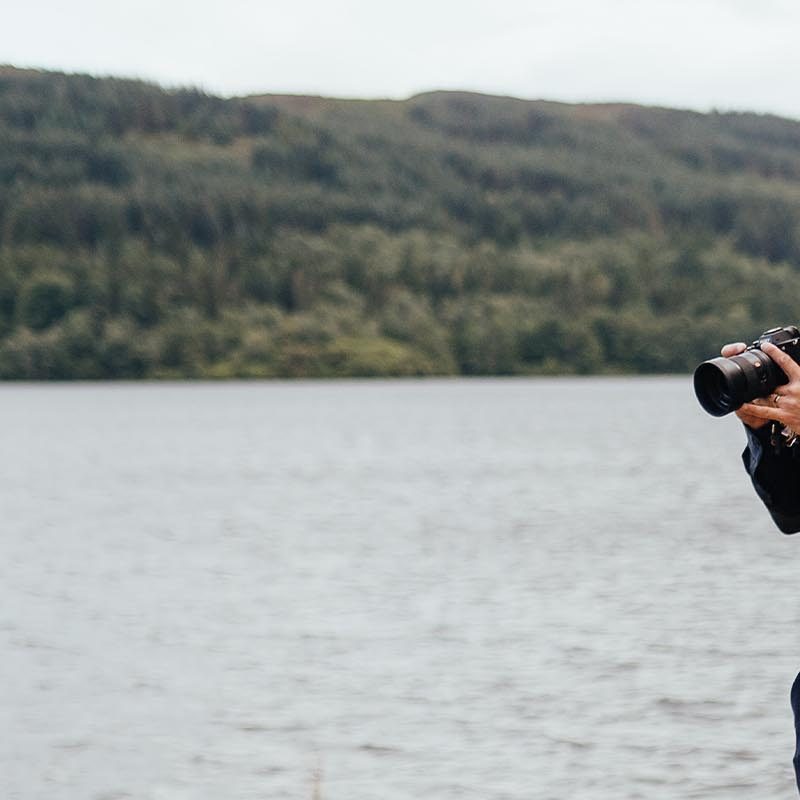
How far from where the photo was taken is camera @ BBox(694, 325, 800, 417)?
448cm

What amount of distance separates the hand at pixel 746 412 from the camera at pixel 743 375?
0.03m

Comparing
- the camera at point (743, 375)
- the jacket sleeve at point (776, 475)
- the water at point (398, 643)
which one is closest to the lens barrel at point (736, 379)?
the camera at point (743, 375)

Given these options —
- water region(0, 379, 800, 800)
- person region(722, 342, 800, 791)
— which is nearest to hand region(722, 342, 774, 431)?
person region(722, 342, 800, 791)

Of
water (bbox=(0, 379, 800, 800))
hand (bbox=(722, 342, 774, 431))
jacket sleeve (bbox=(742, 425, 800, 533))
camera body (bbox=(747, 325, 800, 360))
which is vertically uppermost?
camera body (bbox=(747, 325, 800, 360))

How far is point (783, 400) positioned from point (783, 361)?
4.5 inches

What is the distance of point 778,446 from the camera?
4.68 meters

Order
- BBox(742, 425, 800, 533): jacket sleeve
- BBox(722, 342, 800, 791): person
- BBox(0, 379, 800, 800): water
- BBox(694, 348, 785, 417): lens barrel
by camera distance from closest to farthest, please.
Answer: BBox(694, 348, 785, 417): lens barrel → BBox(722, 342, 800, 791): person → BBox(742, 425, 800, 533): jacket sleeve → BBox(0, 379, 800, 800): water

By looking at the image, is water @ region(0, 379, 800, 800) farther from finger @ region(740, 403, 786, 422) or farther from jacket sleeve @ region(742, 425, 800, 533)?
finger @ region(740, 403, 786, 422)

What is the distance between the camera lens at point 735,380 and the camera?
448cm

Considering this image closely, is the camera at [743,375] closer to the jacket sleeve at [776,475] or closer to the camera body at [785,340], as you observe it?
the camera body at [785,340]

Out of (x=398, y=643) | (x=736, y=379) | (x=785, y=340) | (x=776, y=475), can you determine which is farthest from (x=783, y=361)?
(x=398, y=643)

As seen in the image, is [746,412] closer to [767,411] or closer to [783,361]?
[767,411]

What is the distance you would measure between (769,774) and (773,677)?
4.38m

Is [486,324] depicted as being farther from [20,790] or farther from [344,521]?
[20,790]
